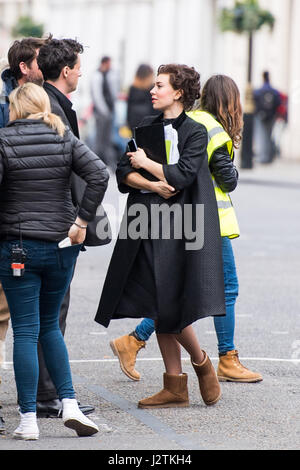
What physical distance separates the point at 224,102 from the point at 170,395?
1.71 metres

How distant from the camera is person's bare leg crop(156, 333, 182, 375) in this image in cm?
689

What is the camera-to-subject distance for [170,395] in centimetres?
690

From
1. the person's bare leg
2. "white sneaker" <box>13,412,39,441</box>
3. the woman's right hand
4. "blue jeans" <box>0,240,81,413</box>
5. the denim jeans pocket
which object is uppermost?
the woman's right hand

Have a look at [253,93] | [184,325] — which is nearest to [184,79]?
[184,325]

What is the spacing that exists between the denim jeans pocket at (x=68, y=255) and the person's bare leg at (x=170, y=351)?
912 millimetres

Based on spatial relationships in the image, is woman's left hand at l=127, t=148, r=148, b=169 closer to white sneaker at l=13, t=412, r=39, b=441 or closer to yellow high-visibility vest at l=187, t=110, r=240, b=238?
yellow high-visibility vest at l=187, t=110, r=240, b=238

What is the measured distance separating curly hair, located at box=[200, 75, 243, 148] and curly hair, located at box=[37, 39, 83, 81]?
1.09 meters

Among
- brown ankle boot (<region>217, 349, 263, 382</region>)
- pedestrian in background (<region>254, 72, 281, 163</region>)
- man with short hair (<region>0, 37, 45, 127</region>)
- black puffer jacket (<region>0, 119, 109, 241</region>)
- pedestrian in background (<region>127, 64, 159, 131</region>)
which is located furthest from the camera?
pedestrian in background (<region>254, 72, 281, 163</region>)

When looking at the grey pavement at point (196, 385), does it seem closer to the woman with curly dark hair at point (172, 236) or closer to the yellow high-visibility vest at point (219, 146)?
the woman with curly dark hair at point (172, 236)

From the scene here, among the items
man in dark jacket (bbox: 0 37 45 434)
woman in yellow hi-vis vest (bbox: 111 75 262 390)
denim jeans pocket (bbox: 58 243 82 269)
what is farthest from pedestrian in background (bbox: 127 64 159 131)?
denim jeans pocket (bbox: 58 243 82 269)

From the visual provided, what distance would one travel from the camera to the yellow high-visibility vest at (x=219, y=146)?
23.4 ft

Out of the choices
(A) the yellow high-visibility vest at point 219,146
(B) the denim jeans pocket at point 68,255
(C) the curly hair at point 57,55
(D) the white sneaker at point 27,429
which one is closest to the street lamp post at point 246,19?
(A) the yellow high-visibility vest at point 219,146

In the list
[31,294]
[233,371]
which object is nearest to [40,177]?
[31,294]

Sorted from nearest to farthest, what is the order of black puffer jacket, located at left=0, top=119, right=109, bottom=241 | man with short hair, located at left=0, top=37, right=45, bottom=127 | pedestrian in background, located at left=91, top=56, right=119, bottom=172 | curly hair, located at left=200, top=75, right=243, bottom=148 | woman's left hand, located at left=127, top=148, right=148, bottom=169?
1. black puffer jacket, located at left=0, top=119, right=109, bottom=241
2. woman's left hand, located at left=127, top=148, right=148, bottom=169
3. man with short hair, located at left=0, top=37, right=45, bottom=127
4. curly hair, located at left=200, top=75, right=243, bottom=148
5. pedestrian in background, located at left=91, top=56, right=119, bottom=172
